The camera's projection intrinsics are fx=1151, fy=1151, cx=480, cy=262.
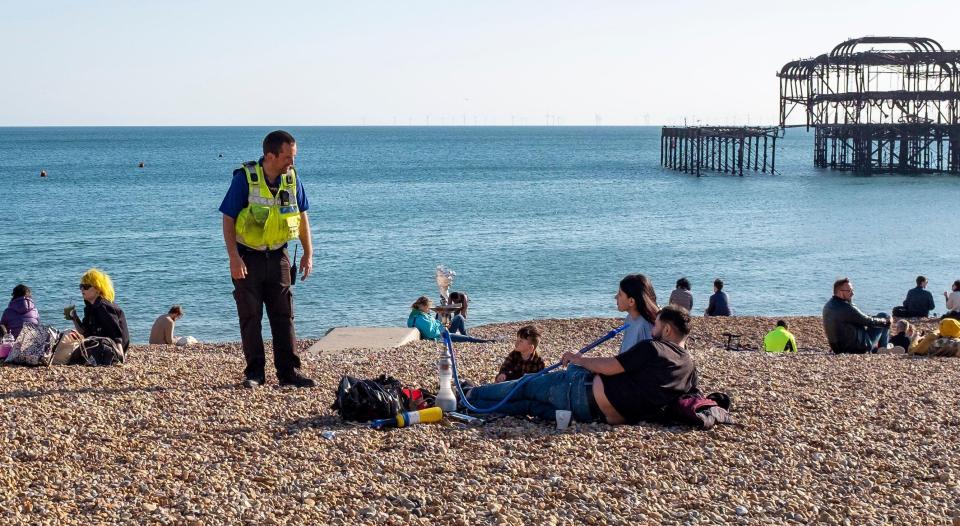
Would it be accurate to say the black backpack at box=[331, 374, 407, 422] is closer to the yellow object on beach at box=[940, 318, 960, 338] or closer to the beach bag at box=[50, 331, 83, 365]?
the beach bag at box=[50, 331, 83, 365]

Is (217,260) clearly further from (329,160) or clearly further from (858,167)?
(329,160)

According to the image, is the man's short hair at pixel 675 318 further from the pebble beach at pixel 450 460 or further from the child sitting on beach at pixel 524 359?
the child sitting on beach at pixel 524 359

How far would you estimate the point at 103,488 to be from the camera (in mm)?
5801

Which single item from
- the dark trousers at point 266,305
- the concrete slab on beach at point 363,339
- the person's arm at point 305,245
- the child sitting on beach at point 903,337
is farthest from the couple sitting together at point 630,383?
Answer: the child sitting on beach at point 903,337

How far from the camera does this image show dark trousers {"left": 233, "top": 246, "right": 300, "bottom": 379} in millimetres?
8234

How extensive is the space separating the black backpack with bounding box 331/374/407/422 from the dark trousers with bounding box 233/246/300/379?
1206 mm

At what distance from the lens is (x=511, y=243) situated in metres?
37.8

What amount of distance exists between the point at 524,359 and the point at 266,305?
1911 mm

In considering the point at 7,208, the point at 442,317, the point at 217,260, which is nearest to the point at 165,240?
the point at 217,260

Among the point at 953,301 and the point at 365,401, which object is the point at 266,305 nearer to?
the point at 365,401

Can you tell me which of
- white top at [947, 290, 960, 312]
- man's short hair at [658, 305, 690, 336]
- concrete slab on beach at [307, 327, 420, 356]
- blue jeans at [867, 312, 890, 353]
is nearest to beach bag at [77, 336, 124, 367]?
concrete slab on beach at [307, 327, 420, 356]

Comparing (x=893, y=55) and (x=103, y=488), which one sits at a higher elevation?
(x=893, y=55)

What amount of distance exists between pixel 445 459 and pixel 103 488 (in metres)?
1.82

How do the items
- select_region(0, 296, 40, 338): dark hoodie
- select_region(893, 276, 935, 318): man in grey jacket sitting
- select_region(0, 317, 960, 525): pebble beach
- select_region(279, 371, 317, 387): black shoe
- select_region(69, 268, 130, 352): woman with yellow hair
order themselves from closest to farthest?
select_region(0, 317, 960, 525): pebble beach
select_region(279, 371, 317, 387): black shoe
select_region(69, 268, 130, 352): woman with yellow hair
select_region(0, 296, 40, 338): dark hoodie
select_region(893, 276, 935, 318): man in grey jacket sitting
